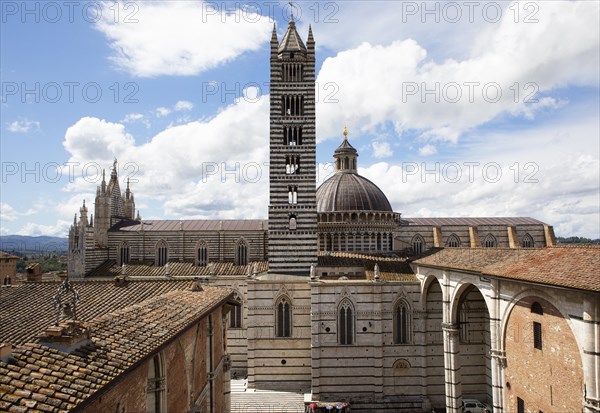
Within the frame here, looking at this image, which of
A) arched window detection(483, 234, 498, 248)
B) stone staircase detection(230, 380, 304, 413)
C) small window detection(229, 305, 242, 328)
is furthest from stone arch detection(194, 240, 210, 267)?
arched window detection(483, 234, 498, 248)

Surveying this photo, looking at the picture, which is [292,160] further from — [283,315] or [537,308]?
[537,308]

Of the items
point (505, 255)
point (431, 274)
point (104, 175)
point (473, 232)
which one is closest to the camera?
point (505, 255)

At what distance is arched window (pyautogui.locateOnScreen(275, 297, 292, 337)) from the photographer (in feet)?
93.0

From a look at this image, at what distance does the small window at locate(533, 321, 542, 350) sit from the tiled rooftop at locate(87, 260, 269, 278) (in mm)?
A: 19937

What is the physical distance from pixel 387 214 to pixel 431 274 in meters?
8.56

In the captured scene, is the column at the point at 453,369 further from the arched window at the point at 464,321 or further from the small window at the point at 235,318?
the small window at the point at 235,318

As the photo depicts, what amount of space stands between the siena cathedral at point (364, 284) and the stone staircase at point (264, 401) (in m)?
0.78

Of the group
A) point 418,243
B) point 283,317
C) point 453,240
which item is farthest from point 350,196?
point 283,317

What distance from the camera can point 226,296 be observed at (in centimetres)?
1628

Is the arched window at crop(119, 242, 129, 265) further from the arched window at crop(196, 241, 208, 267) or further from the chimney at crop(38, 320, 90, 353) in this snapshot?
the chimney at crop(38, 320, 90, 353)

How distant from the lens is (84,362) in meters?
7.43

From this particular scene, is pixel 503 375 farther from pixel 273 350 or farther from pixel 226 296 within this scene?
pixel 273 350

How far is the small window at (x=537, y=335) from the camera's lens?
49.9ft

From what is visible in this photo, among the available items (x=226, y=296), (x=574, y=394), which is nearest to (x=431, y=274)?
(x=574, y=394)
